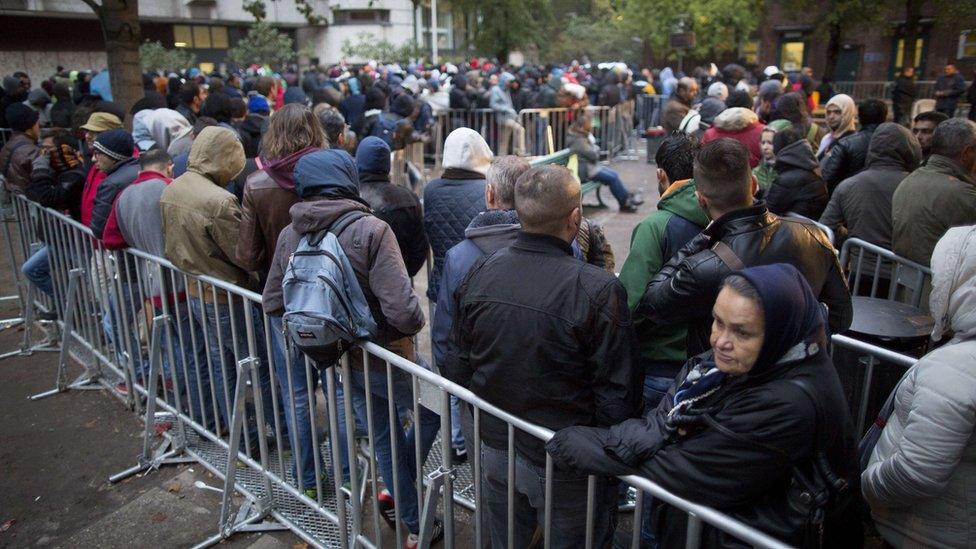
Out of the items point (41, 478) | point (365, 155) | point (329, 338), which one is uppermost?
point (365, 155)

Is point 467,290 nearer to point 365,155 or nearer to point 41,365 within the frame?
point 365,155

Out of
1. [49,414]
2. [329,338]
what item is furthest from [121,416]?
[329,338]

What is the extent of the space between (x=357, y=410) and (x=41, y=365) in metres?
3.87

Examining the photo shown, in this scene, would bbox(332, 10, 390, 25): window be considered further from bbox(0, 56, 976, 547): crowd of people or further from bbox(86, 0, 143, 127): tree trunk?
bbox(0, 56, 976, 547): crowd of people

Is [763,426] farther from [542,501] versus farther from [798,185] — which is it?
[798,185]

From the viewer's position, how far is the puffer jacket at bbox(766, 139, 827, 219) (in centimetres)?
499

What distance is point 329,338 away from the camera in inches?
116

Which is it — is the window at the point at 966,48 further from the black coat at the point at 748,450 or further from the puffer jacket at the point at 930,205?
the black coat at the point at 748,450

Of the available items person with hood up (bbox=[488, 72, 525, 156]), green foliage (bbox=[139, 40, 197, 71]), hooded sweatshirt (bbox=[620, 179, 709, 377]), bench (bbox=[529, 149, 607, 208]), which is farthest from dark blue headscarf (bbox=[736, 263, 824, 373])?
green foliage (bbox=[139, 40, 197, 71])

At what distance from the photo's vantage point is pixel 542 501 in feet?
8.43

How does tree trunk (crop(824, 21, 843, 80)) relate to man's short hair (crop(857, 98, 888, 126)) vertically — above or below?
above

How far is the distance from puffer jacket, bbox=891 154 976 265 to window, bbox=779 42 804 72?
3322cm

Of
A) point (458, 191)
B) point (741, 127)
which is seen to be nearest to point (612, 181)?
point (741, 127)

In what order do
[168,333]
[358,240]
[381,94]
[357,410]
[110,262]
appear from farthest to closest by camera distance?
[381,94] → [110,262] → [168,333] → [357,410] → [358,240]
